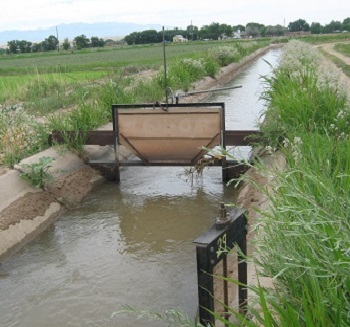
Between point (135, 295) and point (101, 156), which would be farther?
point (101, 156)

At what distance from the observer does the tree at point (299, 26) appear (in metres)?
124

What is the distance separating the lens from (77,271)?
558cm

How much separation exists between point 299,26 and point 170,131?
407 feet

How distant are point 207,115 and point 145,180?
65.3 inches

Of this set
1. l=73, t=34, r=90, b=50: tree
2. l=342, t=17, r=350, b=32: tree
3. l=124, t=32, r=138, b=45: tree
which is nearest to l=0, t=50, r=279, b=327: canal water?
l=73, t=34, r=90, b=50: tree

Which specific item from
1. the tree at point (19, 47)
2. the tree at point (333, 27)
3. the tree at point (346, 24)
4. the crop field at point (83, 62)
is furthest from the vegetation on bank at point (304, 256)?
the tree at point (333, 27)

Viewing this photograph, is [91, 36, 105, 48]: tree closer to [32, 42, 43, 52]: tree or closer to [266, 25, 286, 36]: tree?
[32, 42, 43, 52]: tree

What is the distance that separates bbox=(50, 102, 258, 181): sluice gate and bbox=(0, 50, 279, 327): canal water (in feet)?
1.35

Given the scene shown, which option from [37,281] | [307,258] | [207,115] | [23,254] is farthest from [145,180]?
[307,258]

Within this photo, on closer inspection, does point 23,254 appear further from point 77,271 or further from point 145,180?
point 145,180

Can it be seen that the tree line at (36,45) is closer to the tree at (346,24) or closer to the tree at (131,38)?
the tree at (131,38)

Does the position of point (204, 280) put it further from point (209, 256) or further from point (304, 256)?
point (304, 256)

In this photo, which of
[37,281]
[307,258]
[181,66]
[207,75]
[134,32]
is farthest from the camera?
[134,32]

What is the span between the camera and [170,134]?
8.07 m
